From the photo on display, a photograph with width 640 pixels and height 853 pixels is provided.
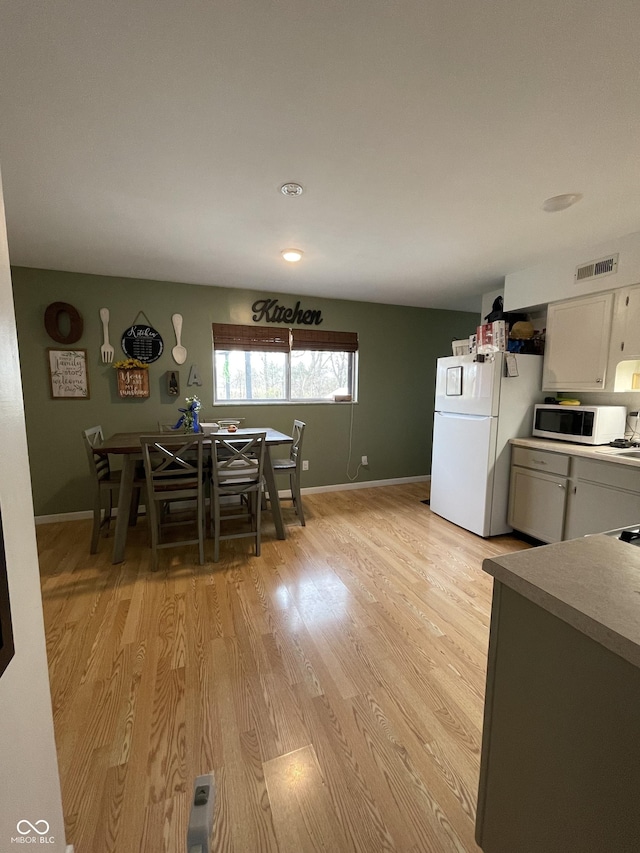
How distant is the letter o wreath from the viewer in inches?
126

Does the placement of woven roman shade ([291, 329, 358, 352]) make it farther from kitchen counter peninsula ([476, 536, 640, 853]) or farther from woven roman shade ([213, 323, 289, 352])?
kitchen counter peninsula ([476, 536, 640, 853])

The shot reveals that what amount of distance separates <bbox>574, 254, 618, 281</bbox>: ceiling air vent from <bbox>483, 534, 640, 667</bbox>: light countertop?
2.39 m

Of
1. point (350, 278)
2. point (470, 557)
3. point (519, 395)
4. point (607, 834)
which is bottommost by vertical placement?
point (470, 557)

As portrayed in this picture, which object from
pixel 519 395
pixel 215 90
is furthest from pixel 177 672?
pixel 519 395

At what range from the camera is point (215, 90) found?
4.16 ft

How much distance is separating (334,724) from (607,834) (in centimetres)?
94

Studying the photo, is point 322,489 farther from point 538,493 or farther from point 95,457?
point 95,457

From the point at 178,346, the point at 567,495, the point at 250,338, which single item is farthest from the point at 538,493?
the point at 178,346

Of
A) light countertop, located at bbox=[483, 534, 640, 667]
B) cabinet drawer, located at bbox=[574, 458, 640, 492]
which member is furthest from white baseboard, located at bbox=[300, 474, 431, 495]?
light countertop, located at bbox=[483, 534, 640, 667]

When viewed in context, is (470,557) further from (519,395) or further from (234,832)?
(234,832)

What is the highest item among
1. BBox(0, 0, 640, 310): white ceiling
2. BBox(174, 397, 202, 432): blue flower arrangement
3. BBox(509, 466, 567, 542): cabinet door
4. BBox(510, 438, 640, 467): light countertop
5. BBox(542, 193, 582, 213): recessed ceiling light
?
BBox(0, 0, 640, 310): white ceiling

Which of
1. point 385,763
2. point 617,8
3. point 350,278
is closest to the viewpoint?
point 617,8

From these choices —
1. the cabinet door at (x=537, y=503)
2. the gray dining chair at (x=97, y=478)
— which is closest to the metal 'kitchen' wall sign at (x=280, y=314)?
the gray dining chair at (x=97, y=478)

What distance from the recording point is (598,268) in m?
2.56
